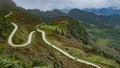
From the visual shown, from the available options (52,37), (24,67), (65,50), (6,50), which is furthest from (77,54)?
(24,67)

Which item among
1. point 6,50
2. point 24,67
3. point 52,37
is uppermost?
point 24,67

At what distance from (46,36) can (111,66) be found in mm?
60615

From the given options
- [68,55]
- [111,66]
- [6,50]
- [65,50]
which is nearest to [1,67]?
[6,50]

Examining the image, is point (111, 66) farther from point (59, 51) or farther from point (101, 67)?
point (59, 51)

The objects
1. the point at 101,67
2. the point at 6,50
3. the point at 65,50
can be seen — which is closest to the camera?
the point at 6,50

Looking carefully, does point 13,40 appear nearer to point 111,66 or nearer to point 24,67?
point 111,66

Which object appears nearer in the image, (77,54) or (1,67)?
(1,67)

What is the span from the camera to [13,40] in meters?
117

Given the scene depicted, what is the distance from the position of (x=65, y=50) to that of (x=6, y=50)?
55.0m

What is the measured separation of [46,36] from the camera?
158 metres

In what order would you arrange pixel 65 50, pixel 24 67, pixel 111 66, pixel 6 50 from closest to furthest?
pixel 24 67, pixel 6 50, pixel 111 66, pixel 65 50

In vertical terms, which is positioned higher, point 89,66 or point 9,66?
point 9,66

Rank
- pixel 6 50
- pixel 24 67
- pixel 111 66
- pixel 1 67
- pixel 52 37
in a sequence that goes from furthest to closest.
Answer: pixel 52 37 < pixel 111 66 < pixel 6 50 < pixel 24 67 < pixel 1 67

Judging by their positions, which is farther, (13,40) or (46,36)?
(46,36)
